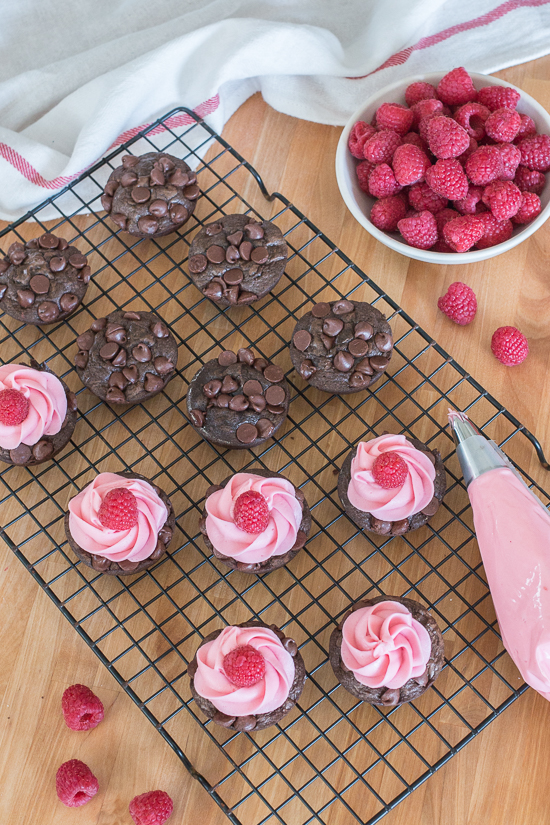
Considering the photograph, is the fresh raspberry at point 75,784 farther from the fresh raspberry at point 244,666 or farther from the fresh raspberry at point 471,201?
the fresh raspberry at point 471,201

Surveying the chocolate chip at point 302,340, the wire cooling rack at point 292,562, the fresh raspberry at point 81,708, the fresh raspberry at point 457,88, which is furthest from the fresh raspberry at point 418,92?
the fresh raspberry at point 81,708

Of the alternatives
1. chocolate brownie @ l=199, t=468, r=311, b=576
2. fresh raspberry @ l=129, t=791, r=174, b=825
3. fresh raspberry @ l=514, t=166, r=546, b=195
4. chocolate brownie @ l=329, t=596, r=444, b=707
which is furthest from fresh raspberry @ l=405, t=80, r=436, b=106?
fresh raspberry @ l=129, t=791, r=174, b=825

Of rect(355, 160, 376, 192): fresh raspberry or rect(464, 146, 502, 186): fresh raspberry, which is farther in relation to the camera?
rect(355, 160, 376, 192): fresh raspberry

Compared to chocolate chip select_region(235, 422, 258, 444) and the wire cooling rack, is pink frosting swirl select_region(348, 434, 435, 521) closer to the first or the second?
the wire cooling rack

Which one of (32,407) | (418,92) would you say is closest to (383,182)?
(418,92)

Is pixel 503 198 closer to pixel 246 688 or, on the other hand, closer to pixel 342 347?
pixel 342 347

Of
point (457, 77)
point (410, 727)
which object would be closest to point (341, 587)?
point (410, 727)

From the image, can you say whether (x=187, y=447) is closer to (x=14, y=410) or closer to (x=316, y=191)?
(x=14, y=410)
